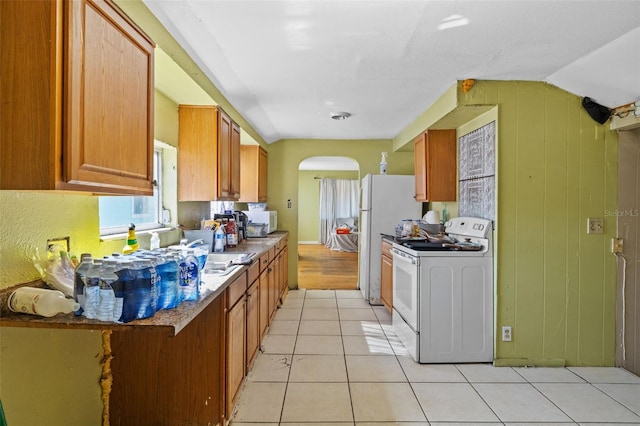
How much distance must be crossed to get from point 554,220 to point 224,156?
8.57 feet

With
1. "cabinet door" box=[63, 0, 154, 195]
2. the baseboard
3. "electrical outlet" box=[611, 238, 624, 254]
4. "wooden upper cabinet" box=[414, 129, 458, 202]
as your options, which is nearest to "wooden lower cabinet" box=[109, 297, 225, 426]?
"cabinet door" box=[63, 0, 154, 195]

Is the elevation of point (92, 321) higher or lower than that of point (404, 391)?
higher

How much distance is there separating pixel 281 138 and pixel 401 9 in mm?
3329

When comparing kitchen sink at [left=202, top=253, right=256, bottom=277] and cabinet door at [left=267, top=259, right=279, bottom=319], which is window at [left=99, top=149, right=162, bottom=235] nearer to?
kitchen sink at [left=202, top=253, right=256, bottom=277]

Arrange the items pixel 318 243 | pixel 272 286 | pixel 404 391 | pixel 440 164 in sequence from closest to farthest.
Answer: pixel 404 391, pixel 272 286, pixel 440 164, pixel 318 243

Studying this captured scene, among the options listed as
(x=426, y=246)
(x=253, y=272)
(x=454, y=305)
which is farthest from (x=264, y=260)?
(x=454, y=305)

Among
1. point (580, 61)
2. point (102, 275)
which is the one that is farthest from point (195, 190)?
point (580, 61)

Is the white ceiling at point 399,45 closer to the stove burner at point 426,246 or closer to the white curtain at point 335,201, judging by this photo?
the stove burner at point 426,246

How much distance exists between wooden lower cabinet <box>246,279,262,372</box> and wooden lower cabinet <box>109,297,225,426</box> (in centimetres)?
62

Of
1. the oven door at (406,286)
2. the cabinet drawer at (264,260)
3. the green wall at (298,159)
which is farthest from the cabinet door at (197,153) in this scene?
the green wall at (298,159)

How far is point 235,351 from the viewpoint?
202 centimetres

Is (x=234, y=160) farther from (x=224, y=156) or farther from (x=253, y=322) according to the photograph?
(x=253, y=322)

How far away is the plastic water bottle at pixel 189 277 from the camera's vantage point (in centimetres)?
137

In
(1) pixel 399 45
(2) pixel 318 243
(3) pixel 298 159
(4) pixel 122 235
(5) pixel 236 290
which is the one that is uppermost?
(1) pixel 399 45
